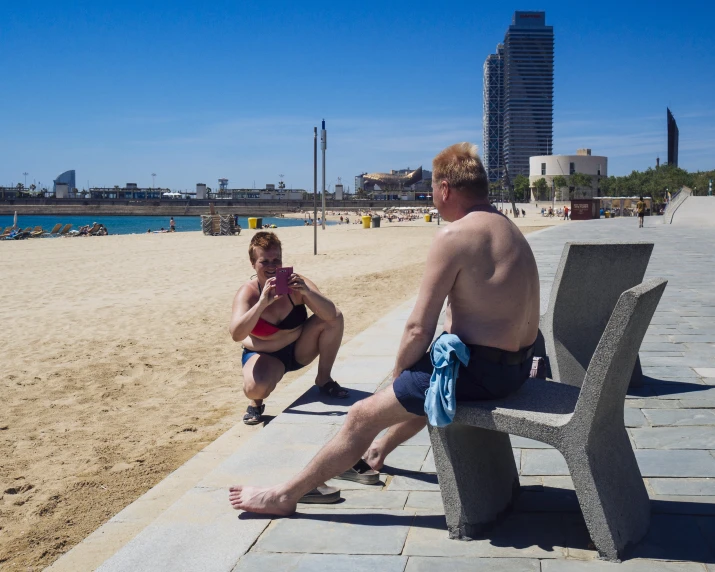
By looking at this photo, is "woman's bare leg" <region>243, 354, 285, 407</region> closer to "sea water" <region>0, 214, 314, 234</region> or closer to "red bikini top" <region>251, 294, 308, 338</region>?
"red bikini top" <region>251, 294, 308, 338</region>

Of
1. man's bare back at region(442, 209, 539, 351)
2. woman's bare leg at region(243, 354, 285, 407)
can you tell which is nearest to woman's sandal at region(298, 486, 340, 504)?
man's bare back at region(442, 209, 539, 351)

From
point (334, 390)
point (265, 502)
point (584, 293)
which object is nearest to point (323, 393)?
point (334, 390)

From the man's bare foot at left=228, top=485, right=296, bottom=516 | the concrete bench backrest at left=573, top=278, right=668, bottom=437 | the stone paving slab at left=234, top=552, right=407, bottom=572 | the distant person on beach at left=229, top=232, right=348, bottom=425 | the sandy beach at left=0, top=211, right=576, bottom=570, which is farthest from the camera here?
the distant person on beach at left=229, top=232, right=348, bottom=425

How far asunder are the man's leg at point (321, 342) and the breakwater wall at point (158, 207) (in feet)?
408

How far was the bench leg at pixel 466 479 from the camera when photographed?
2.59m

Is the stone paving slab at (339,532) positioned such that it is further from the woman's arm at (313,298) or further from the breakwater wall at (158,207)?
the breakwater wall at (158,207)

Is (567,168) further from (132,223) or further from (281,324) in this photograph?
(281,324)

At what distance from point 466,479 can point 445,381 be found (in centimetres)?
40

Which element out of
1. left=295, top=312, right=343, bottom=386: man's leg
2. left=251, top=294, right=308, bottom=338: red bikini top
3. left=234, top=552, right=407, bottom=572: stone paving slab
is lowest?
left=234, top=552, right=407, bottom=572: stone paving slab

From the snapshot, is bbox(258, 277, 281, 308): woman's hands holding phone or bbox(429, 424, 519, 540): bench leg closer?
bbox(429, 424, 519, 540): bench leg

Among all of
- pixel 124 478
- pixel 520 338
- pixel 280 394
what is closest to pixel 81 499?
pixel 124 478

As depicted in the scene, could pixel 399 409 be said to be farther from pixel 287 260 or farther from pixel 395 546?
pixel 287 260

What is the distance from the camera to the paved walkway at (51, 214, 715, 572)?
2477 mm

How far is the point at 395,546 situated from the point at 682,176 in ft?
366
